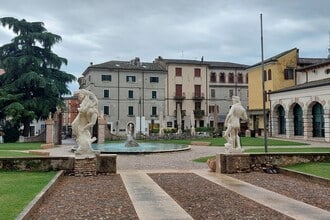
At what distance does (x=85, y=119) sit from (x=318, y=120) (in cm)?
2837

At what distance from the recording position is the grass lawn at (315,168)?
12.6 metres

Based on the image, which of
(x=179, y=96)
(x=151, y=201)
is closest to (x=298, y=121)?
(x=179, y=96)

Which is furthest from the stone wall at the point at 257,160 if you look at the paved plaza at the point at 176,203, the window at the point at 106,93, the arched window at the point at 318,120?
the window at the point at 106,93

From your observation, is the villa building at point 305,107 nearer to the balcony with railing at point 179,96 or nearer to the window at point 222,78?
the balcony with railing at point 179,96

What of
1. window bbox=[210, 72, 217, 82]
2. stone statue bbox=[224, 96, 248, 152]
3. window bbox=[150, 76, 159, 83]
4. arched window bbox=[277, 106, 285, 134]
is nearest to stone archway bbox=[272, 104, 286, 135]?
arched window bbox=[277, 106, 285, 134]

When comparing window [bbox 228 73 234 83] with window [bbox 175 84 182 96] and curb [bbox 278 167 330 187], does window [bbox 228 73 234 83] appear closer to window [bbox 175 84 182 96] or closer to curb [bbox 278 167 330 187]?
window [bbox 175 84 182 96]

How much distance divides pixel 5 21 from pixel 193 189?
35.3m

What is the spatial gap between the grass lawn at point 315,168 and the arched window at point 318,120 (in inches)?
→ 861

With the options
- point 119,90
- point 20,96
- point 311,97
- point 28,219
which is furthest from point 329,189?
point 119,90

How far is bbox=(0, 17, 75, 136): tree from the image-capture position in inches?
1468

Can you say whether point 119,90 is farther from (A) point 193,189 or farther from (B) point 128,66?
(A) point 193,189

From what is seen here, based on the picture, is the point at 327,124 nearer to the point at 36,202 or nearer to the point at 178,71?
the point at 36,202

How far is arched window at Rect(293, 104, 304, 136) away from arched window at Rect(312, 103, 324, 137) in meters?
2.05

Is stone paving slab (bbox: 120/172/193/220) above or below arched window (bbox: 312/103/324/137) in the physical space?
below
